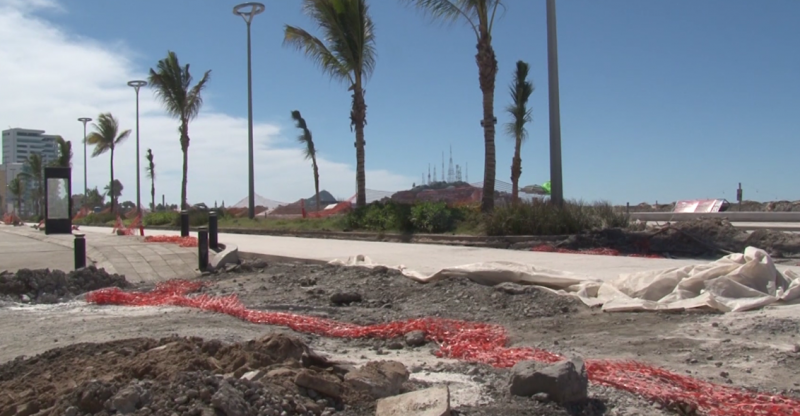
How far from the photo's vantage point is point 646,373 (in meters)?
4.75

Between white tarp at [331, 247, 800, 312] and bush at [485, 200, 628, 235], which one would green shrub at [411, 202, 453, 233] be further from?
white tarp at [331, 247, 800, 312]

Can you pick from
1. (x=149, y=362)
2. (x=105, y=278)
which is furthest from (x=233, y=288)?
(x=149, y=362)

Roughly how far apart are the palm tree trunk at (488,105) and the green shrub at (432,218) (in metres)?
0.93

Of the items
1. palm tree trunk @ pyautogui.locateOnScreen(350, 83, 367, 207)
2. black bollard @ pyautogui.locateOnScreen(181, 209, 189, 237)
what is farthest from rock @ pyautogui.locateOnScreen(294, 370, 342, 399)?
palm tree trunk @ pyautogui.locateOnScreen(350, 83, 367, 207)

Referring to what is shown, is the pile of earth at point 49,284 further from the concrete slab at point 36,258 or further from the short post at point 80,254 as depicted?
the concrete slab at point 36,258

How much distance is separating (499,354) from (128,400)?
286 centimetres

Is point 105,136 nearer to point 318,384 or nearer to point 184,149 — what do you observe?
point 184,149

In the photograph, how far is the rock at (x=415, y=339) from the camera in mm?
6211

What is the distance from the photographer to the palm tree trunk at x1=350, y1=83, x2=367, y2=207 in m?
23.7

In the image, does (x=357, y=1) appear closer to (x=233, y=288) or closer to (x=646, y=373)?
(x=233, y=288)

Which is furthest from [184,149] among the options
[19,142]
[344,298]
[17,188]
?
[19,142]

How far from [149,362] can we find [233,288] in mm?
5798

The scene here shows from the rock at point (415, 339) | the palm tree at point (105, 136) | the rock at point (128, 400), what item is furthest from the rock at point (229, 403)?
the palm tree at point (105, 136)

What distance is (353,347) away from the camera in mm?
6293
